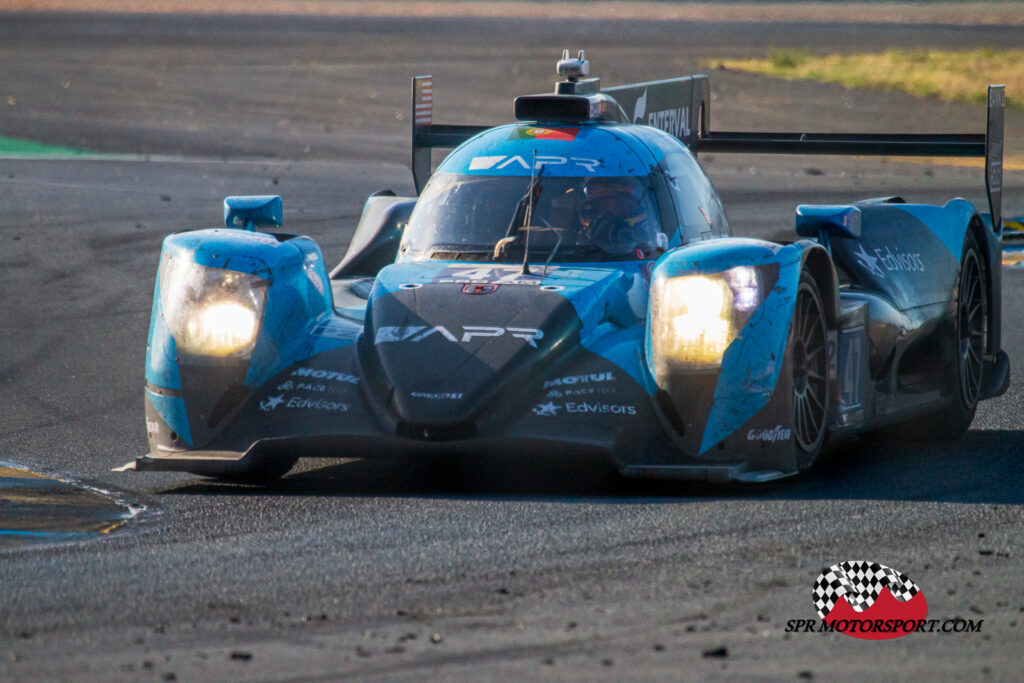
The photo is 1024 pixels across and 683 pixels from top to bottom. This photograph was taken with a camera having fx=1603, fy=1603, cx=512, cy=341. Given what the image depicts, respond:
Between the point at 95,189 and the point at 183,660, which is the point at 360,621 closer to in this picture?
the point at 183,660

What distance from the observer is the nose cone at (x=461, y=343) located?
6.48 m

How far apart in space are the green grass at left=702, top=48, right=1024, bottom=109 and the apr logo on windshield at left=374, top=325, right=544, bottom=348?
26.9 metres

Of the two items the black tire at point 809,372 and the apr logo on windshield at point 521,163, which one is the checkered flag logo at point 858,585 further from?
the apr logo on windshield at point 521,163

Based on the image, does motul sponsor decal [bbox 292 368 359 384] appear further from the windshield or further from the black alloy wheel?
the black alloy wheel

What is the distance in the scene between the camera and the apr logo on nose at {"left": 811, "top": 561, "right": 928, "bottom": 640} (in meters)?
4.64

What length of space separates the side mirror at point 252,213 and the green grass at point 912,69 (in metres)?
25.6

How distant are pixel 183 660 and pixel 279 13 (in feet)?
254

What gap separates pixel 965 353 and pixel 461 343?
3297 millimetres

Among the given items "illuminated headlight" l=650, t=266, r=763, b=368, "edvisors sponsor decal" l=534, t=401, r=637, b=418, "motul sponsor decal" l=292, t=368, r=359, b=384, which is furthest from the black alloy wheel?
"motul sponsor decal" l=292, t=368, r=359, b=384

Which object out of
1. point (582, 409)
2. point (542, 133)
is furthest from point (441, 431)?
point (542, 133)

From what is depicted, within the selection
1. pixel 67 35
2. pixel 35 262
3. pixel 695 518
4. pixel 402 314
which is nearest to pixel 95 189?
pixel 35 262

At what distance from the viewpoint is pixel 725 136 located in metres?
10.9

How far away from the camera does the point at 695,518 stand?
6.00m

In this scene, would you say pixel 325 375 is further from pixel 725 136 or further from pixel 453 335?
pixel 725 136
